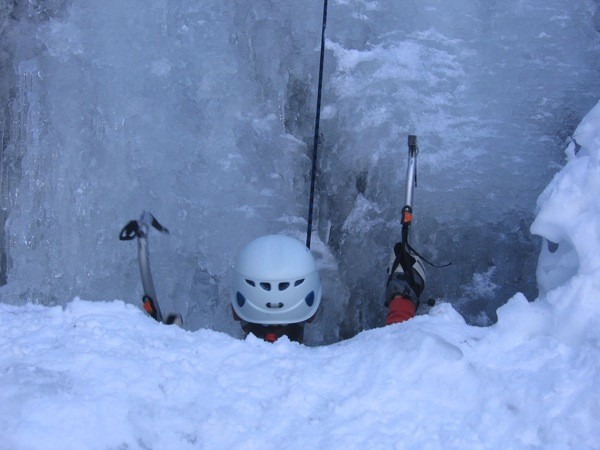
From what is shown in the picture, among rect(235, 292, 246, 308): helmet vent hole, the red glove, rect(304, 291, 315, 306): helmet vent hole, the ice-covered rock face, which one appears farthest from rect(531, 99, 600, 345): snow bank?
rect(235, 292, 246, 308): helmet vent hole

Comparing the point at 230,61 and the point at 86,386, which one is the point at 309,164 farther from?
the point at 86,386

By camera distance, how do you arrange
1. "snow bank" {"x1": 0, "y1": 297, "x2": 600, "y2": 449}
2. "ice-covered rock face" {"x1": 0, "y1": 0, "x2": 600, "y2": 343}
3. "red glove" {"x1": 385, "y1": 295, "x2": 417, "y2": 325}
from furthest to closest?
"ice-covered rock face" {"x1": 0, "y1": 0, "x2": 600, "y2": 343} → "red glove" {"x1": 385, "y1": 295, "x2": 417, "y2": 325} → "snow bank" {"x1": 0, "y1": 297, "x2": 600, "y2": 449}

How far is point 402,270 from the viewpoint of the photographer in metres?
2.93

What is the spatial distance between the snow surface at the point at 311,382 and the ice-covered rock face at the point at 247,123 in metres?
1.58

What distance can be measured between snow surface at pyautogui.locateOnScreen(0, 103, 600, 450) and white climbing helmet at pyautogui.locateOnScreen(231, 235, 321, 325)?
0.59 m

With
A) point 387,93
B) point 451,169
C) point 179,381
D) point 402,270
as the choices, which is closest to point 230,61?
point 387,93

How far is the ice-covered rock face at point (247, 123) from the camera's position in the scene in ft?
11.8

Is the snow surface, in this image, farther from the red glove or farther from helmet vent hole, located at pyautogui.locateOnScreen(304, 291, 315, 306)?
helmet vent hole, located at pyautogui.locateOnScreen(304, 291, 315, 306)

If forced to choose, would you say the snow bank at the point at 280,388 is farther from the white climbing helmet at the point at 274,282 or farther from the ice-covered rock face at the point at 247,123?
the ice-covered rock face at the point at 247,123

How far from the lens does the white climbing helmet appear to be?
2.66m

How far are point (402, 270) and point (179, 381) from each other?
1.45 metres

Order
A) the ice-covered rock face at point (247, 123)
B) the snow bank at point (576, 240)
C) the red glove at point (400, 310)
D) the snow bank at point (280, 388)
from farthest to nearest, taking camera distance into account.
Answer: the ice-covered rock face at point (247, 123), the red glove at point (400, 310), the snow bank at point (576, 240), the snow bank at point (280, 388)

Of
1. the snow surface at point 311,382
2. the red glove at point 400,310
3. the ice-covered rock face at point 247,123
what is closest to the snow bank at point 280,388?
the snow surface at point 311,382

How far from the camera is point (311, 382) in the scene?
→ 1850 mm
